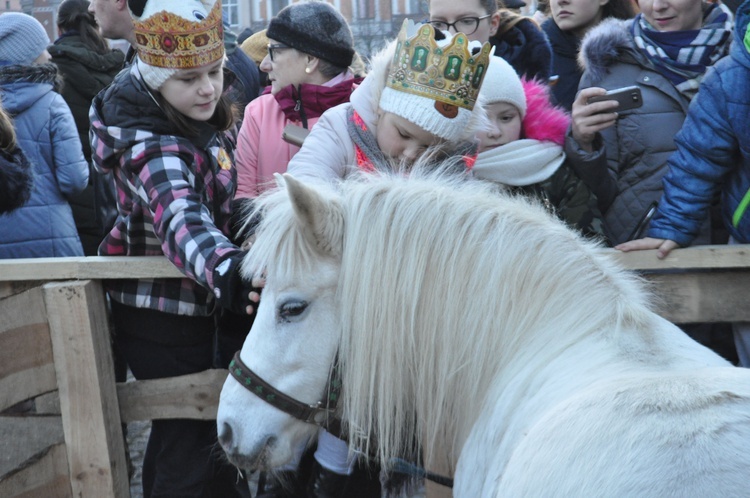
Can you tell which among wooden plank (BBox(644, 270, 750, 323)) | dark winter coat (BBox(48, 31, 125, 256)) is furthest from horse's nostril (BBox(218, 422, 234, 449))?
dark winter coat (BBox(48, 31, 125, 256))

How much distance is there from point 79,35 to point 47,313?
2.93 metres

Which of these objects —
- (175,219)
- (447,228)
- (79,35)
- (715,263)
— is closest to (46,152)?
(79,35)

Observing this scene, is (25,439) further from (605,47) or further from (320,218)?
(605,47)

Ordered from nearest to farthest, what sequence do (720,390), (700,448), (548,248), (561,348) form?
(700,448)
(720,390)
(561,348)
(548,248)

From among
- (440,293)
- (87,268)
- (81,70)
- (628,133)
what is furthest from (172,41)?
(81,70)

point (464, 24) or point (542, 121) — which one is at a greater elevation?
point (464, 24)

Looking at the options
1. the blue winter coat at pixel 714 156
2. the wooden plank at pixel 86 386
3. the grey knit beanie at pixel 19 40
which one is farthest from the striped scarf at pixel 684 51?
the grey knit beanie at pixel 19 40

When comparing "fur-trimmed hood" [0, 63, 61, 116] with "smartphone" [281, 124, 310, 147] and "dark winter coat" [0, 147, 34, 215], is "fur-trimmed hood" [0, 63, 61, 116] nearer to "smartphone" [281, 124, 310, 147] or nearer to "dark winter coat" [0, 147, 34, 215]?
"dark winter coat" [0, 147, 34, 215]

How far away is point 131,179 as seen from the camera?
2641mm

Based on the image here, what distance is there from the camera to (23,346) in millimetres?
2754

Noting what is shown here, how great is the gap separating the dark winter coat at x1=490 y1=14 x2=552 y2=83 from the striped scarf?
0.61m

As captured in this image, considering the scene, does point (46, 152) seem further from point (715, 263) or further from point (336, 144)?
point (715, 263)

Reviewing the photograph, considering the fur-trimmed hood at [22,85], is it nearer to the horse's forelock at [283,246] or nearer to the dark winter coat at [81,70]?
the dark winter coat at [81,70]

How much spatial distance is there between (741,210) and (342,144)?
1284 mm
